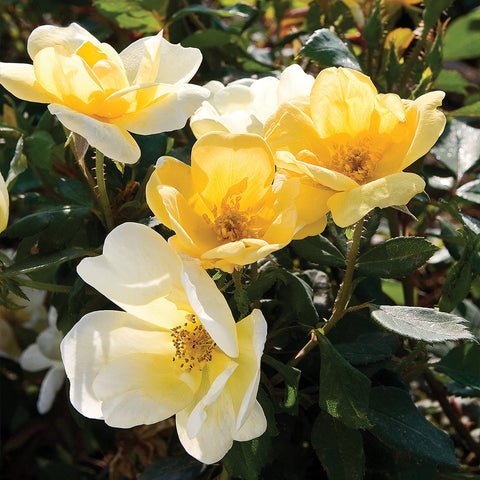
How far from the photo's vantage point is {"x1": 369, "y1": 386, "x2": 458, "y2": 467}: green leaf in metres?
0.70

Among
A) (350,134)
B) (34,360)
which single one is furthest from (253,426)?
(34,360)

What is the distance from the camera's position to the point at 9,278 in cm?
71

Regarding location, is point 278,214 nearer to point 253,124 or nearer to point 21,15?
point 253,124

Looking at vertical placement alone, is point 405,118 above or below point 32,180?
above

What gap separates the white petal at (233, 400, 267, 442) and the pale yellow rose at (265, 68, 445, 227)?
0.61 feet

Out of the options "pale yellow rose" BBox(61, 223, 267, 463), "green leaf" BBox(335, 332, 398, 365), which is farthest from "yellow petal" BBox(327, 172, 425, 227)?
"green leaf" BBox(335, 332, 398, 365)

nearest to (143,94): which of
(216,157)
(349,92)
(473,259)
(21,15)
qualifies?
(216,157)

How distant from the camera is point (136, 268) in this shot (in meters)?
0.61

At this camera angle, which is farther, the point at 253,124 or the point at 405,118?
the point at 253,124

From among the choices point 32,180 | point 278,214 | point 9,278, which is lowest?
point 32,180

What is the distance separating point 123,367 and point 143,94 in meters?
0.27

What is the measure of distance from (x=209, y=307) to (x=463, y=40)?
1.04 m

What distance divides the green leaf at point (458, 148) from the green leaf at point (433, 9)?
0.25 metres

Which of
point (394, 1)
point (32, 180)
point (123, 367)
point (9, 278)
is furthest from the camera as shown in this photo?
point (32, 180)
